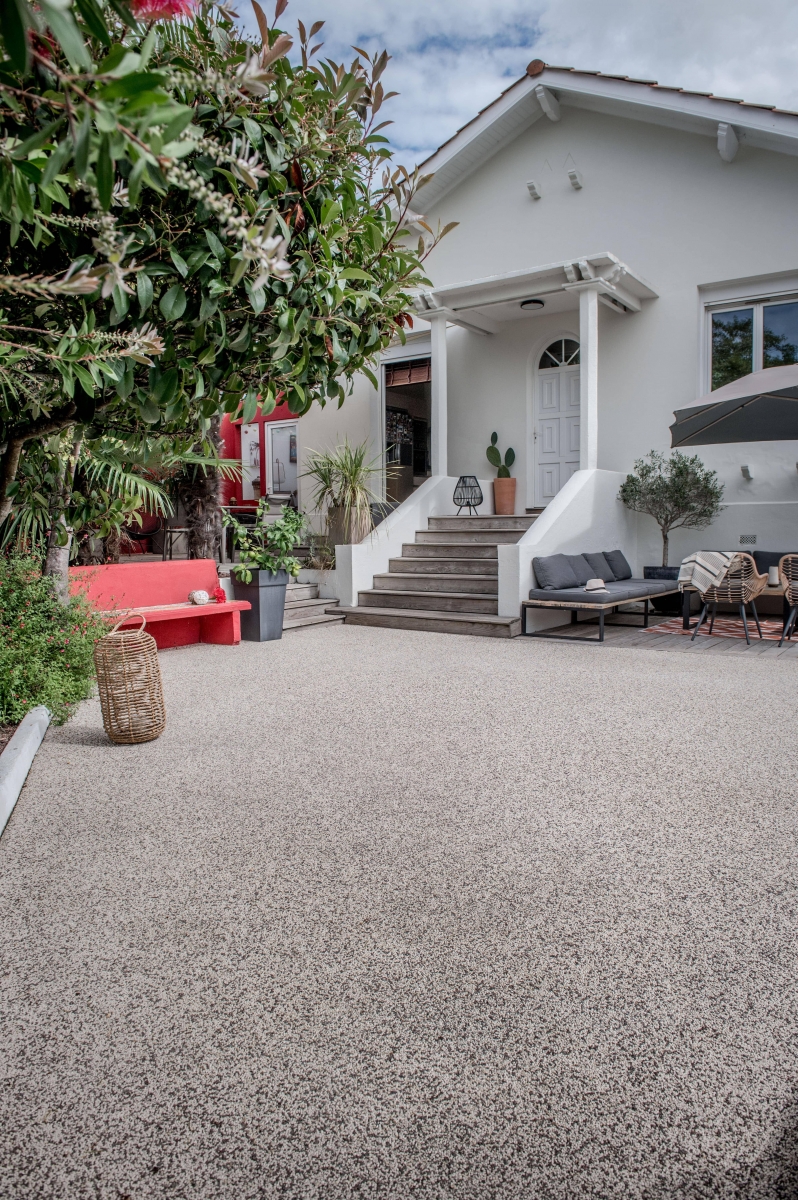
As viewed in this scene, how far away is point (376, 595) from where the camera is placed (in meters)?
9.09

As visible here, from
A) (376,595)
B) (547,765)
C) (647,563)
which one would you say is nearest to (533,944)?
(547,765)

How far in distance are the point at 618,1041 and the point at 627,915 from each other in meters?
0.58

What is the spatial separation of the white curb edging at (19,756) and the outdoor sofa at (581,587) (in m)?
4.94

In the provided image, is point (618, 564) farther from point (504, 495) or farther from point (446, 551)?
point (504, 495)

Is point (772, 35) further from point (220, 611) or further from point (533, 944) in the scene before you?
point (533, 944)

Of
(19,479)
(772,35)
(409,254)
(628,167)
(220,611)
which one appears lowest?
(220,611)

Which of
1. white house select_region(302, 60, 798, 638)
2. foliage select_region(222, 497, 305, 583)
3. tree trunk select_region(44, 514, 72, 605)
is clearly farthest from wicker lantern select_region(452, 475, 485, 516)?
tree trunk select_region(44, 514, 72, 605)

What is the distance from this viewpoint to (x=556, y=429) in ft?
35.0

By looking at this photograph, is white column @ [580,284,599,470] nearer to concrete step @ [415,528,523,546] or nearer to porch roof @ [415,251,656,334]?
porch roof @ [415,251,656,334]

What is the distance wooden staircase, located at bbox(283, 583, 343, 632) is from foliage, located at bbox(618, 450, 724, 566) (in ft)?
13.0

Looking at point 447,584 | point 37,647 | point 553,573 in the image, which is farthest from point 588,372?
point 37,647

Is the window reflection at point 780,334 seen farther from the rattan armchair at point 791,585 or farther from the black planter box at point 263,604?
the black planter box at point 263,604

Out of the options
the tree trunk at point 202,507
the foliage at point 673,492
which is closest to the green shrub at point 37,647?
the tree trunk at point 202,507

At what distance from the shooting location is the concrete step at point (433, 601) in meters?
8.29
